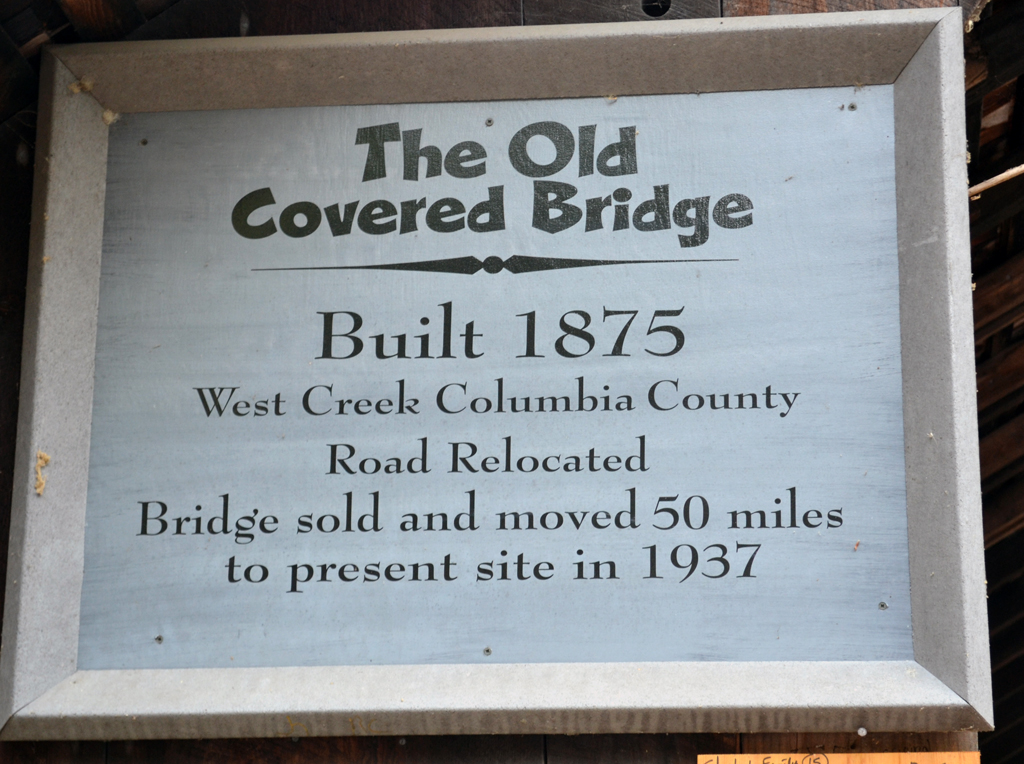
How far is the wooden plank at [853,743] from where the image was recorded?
1.24 metres

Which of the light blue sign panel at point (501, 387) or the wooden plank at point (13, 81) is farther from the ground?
the wooden plank at point (13, 81)

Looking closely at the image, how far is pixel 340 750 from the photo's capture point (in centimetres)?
128

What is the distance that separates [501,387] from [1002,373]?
3654 mm

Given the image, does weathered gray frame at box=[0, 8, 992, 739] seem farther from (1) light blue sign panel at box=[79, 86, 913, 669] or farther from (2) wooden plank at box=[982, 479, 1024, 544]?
(2) wooden plank at box=[982, 479, 1024, 544]

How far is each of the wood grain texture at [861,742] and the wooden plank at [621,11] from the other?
3.49 ft

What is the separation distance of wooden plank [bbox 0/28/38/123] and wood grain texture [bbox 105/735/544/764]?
3.16 feet

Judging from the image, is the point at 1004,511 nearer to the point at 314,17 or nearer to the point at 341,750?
the point at 341,750

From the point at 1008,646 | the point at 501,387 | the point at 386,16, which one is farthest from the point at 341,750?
the point at 1008,646

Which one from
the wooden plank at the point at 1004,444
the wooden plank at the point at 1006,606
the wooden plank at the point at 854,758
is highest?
the wooden plank at the point at 1004,444

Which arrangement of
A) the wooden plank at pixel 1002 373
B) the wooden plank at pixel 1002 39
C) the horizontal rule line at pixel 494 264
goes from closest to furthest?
the horizontal rule line at pixel 494 264, the wooden plank at pixel 1002 39, the wooden plank at pixel 1002 373

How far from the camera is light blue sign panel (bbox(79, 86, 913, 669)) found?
1.26 metres

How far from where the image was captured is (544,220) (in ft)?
4.47

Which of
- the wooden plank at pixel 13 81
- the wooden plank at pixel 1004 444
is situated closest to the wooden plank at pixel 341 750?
the wooden plank at pixel 13 81

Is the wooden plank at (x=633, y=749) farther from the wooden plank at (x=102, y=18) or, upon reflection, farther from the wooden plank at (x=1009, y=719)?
the wooden plank at (x=1009, y=719)
